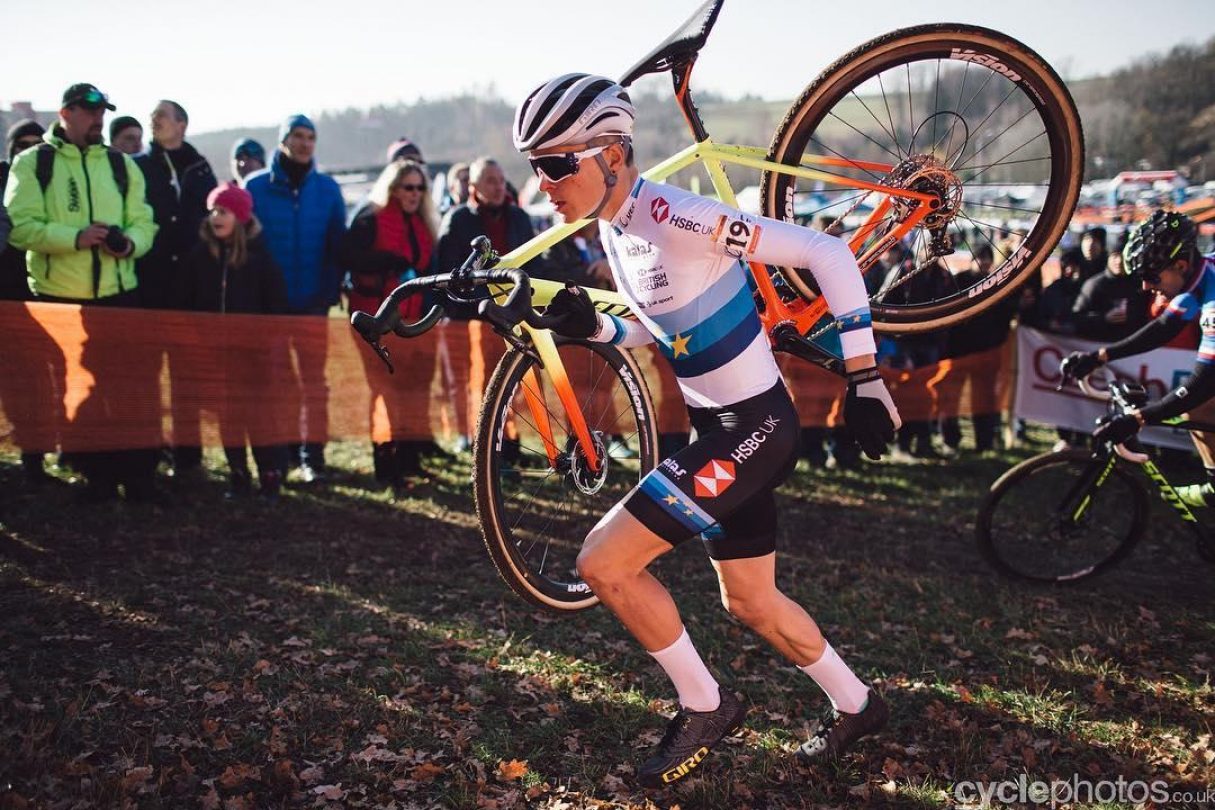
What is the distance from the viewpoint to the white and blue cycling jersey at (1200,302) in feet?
18.9

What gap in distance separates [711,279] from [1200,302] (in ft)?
13.4

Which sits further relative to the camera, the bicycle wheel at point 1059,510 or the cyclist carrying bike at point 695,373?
the bicycle wheel at point 1059,510

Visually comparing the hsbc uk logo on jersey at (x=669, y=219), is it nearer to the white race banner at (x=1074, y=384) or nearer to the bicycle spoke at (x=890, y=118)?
the bicycle spoke at (x=890, y=118)

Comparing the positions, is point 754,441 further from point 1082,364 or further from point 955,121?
point 1082,364

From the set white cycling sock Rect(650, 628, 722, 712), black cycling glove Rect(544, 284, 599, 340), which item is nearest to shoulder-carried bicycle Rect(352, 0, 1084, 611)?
black cycling glove Rect(544, 284, 599, 340)

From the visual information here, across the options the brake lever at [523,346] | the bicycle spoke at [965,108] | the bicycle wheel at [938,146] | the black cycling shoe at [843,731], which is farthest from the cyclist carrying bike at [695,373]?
the bicycle spoke at [965,108]

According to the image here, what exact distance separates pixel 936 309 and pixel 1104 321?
635 centimetres

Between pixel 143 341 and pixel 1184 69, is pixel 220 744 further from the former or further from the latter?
pixel 1184 69

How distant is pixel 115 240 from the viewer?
7.10 m

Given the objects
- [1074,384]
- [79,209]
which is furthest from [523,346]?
[1074,384]

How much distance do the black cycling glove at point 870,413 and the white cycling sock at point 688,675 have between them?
3.72 feet

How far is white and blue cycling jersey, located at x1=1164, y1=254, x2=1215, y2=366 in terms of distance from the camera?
5773 millimetres

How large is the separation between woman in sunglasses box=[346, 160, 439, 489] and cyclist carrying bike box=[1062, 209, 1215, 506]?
18.1 feet

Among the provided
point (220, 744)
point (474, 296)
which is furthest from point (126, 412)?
point (474, 296)
